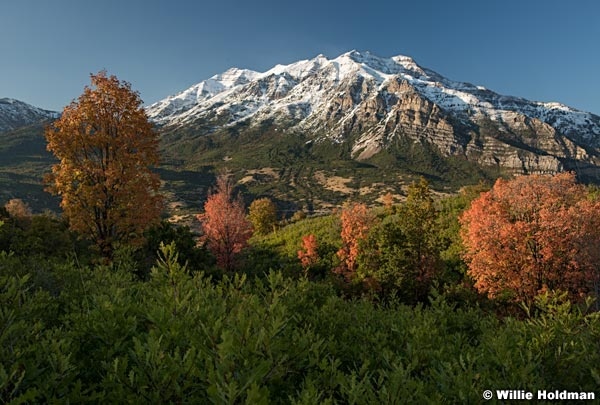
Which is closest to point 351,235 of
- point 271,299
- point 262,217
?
point 271,299

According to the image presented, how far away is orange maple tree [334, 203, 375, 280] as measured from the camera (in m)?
29.2

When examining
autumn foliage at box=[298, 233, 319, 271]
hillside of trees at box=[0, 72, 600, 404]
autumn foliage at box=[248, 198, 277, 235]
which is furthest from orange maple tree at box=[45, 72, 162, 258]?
autumn foliage at box=[248, 198, 277, 235]

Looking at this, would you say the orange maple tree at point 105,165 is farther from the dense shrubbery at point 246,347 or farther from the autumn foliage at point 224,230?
the autumn foliage at point 224,230

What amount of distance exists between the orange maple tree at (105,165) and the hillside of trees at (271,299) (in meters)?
Result: 0.06

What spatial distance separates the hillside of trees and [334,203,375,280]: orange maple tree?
0.14 metres

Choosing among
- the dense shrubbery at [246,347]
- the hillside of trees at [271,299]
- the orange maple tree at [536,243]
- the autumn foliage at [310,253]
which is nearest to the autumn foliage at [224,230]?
the hillside of trees at [271,299]

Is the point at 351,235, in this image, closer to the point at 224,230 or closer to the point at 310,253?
the point at 310,253

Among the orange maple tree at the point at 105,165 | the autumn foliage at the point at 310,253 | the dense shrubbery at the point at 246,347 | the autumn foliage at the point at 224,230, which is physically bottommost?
the autumn foliage at the point at 310,253

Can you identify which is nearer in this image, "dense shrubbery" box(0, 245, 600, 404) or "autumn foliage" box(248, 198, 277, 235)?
"dense shrubbery" box(0, 245, 600, 404)

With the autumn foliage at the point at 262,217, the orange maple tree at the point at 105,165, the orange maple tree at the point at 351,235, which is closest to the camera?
the orange maple tree at the point at 105,165

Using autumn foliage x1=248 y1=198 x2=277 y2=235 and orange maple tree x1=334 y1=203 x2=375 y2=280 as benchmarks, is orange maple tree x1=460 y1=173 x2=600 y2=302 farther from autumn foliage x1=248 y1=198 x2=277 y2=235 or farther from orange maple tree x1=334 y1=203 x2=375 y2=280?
autumn foliage x1=248 y1=198 x2=277 y2=235

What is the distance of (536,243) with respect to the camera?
18953mm

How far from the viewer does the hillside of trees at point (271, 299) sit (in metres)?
2.82

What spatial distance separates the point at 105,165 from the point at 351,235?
20234mm
